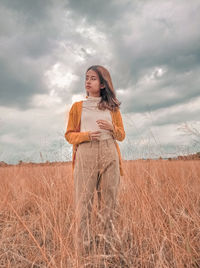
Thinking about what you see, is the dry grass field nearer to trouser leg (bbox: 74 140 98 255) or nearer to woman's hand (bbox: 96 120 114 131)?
trouser leg (bbox: 74 140 98 255)

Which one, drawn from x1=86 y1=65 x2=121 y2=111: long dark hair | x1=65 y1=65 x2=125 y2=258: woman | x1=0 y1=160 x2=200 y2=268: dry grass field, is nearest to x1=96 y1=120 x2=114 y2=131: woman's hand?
x1=65 y1=65 x2=125 y2=258: woman

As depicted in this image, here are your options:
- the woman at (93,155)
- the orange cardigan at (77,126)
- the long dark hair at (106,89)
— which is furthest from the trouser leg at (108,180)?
the long dark hair at (106,89)

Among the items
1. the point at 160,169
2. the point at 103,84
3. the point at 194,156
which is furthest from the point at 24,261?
the point at 160,169

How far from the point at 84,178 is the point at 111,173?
0.19 meters

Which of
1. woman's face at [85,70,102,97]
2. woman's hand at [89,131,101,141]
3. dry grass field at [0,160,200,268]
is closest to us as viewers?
dry grass field at [0,160,200,268]

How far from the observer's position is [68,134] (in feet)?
5.99

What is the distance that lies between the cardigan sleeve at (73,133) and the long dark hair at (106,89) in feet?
0.80

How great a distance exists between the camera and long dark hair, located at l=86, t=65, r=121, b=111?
1.94 meters

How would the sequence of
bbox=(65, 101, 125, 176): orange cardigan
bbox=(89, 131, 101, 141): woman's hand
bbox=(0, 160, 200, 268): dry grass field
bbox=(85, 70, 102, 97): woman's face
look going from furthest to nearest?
bbox=(85, 70, 102, 97): woman's face → bbox=(65, 101, 125, 176): orange cardigan → bbox=(89, 131, 101, 141): woman's hand → bbox=(0, 160, 200, 268): dry grass field

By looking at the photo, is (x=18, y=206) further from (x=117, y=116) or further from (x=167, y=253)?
(x=167, y=253)

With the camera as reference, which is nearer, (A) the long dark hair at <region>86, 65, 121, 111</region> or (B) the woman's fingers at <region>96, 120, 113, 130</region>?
(B) the woman's fingers at <region>96, 120, 113, 130</region>

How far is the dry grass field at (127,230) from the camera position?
54.5 inches

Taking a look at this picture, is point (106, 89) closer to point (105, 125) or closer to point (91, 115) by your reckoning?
point (91, 115)

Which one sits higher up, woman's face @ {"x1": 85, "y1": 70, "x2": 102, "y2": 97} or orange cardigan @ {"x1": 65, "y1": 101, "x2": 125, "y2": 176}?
woman's face @ {"x1": 85, "y1": 70, "x2": 102, "y2": 97}
